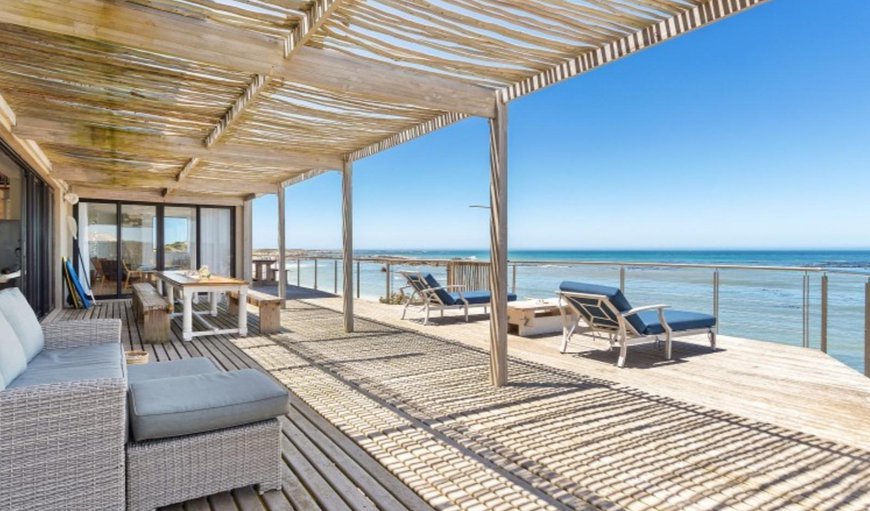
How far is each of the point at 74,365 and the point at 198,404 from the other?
3.71 ft

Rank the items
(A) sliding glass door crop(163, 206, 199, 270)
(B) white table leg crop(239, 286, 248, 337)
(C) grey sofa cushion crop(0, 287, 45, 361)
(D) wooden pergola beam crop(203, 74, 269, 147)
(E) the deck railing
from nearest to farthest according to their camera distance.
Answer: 1. (C) grey sofa cushion crop(0, 287, 45, 361)
2. (D) wooden pergola beam crop(203, 74, 269, 147)
3. (E) the deck railing
4. (B) white table leg crop(239, 286, 248, 337)
5. (A) sliding glass door crop(163, 206, 199, 270)

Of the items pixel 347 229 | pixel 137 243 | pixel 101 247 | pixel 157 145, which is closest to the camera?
pixel 157 145

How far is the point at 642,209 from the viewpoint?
3391cm

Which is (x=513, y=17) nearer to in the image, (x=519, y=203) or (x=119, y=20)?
(x=119, y=20)

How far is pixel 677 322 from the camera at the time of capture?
201 inches

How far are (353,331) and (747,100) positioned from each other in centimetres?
2295

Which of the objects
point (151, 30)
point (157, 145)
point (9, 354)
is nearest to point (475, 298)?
point (157, 145)

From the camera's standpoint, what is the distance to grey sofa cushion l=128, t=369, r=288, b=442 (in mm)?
2029

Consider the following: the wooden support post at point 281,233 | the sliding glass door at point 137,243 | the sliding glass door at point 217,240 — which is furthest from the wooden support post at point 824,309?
the sliding glass door at point 137,243

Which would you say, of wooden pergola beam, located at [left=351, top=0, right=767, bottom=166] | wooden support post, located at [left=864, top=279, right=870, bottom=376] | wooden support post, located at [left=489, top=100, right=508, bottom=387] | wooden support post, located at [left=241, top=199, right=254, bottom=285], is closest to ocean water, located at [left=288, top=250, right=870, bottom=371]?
wooden support post, located at [left=864, top=279, right=870, bottom=376]

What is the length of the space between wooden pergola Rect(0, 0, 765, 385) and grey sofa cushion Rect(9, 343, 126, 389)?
5.55 feet

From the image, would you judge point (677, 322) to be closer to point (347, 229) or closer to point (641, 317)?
point (641, 317)

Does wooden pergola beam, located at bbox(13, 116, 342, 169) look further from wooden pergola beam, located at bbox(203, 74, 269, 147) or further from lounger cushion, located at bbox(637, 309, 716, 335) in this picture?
lounger cushion, located at bbox(637, 309, 716, 335)

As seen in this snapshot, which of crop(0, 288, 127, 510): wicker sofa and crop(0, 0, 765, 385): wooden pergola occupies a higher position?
crop(0, 0, 765, 385): wooden pergola
